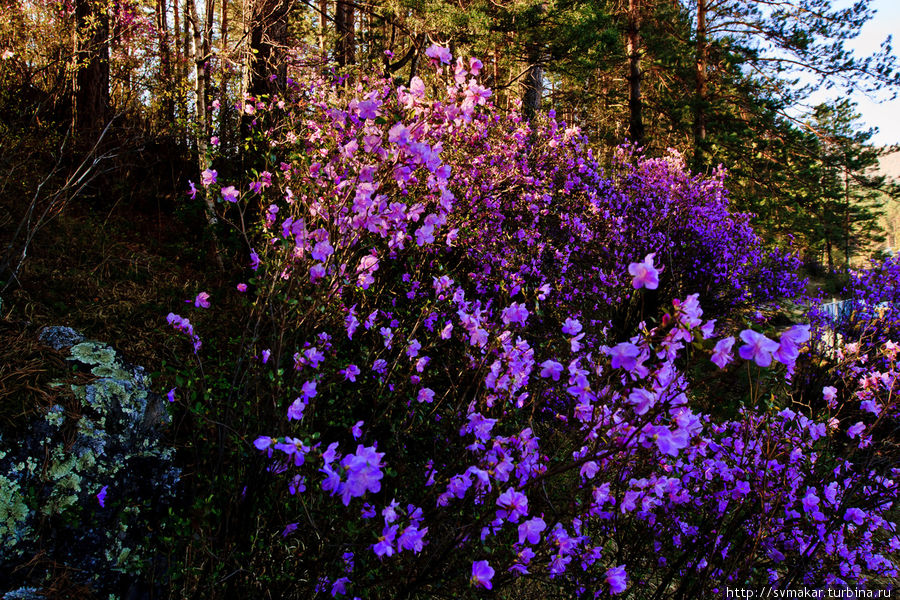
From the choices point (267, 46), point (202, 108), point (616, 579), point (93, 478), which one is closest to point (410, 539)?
point (616, 579)

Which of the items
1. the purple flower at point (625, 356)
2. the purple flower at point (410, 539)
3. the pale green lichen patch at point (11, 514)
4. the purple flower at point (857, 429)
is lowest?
the purple flower at point (857, 429)

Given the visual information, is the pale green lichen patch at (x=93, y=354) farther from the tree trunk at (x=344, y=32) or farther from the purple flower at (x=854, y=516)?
the tree trunk at (x=344, y=32)

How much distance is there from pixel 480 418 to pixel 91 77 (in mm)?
5212

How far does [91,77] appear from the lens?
458cm

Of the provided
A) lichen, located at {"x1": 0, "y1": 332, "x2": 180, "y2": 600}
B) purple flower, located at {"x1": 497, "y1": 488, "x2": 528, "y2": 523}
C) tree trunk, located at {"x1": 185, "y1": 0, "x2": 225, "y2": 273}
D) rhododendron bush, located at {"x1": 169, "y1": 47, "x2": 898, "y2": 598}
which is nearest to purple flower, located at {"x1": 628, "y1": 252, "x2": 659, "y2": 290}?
rhododendron bush, located at {"x1": 169, "y1": 47, "x2": 898, "y2": 598}

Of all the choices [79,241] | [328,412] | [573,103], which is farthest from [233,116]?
[573,103]

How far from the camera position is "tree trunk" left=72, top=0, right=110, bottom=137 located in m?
4.35

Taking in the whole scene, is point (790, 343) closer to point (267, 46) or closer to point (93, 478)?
point (93, 478)

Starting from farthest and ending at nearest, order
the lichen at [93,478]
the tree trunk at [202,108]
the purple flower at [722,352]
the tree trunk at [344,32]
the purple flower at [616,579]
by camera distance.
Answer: the tree trunk at [344,32] < the tree trunk at [202,108] < the lichen at [93,478] < the purple flower at [616,579] < the purple flower at [722,352]

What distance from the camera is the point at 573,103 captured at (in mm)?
15281

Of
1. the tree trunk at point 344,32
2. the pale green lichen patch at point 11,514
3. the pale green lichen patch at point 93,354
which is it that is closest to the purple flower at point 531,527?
the pale green lichen patch at point 11,514

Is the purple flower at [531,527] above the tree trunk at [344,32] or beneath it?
beneath

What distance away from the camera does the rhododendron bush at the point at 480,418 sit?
59.3 inches

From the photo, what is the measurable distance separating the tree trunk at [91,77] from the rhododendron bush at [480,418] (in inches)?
54.9
